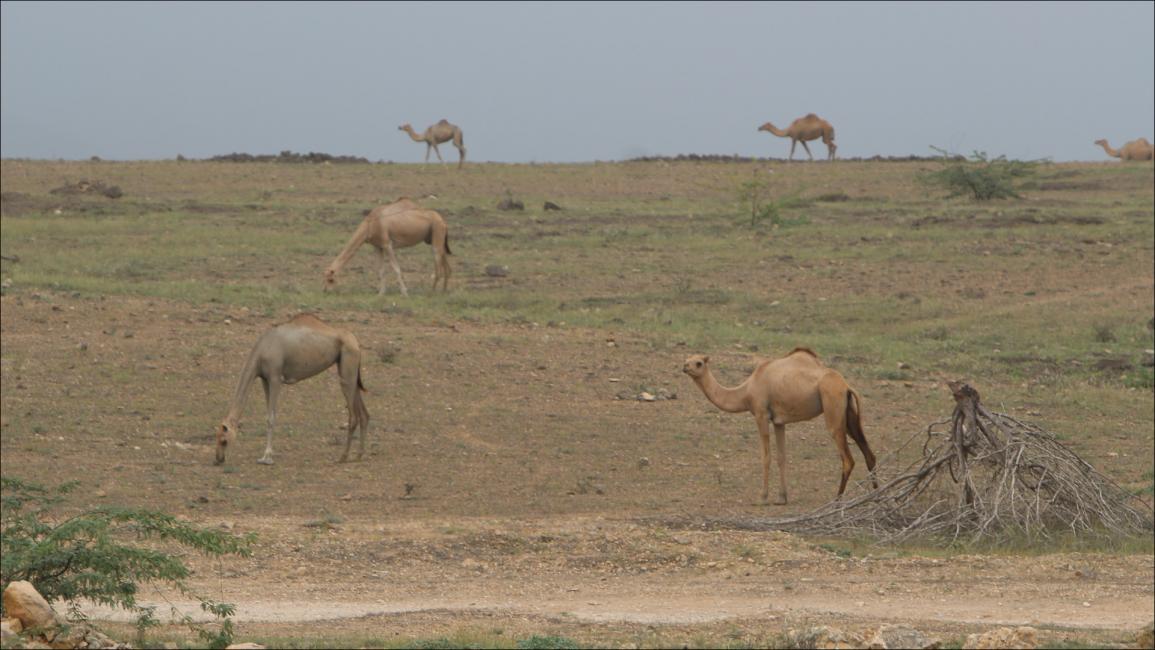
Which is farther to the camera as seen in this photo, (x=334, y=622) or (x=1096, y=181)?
(x=1096, y=181)

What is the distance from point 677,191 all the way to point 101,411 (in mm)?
20579

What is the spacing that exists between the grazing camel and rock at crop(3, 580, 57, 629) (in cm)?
737

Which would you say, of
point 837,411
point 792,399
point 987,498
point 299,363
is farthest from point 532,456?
point 987,498

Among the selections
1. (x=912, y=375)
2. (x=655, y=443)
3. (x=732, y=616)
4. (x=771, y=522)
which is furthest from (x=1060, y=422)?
(x=732, y=616)

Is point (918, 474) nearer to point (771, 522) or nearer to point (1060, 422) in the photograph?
point (771, 522)

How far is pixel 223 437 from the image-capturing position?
1456cm

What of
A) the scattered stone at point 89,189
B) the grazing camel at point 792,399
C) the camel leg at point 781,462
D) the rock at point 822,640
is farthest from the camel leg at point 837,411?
the scattered stone at point 89,189

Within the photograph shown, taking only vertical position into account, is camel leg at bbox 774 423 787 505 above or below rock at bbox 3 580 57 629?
below

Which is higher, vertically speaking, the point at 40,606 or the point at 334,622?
the point at 40,606

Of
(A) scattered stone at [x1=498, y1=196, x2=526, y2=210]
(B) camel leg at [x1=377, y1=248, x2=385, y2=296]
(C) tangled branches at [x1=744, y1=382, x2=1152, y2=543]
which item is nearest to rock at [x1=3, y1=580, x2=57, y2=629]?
(C) tangled branches at [x1=744, y1=382, x2=1152, y2=543]

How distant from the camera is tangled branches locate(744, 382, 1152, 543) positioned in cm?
1249

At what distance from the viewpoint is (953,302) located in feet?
73.7

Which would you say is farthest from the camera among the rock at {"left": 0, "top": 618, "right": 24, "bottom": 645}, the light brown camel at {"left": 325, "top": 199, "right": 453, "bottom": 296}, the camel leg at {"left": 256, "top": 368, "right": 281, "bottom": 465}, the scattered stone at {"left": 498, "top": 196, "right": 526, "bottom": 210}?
the scattered stone at {"left": 498, "top": 196, "right": 526, "bottom": 210}

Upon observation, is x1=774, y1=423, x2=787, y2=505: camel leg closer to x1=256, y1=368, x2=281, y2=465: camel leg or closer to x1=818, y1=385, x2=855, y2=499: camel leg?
x1=818, y1=385, x2=855, y2=499: camel leg
